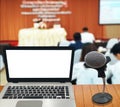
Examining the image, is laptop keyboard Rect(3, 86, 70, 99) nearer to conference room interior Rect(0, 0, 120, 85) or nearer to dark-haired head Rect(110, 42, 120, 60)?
dark-haired head Rect(110, 42, 120, 60)

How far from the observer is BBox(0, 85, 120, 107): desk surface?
1.23m

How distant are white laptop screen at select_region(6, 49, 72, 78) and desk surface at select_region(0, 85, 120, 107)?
0.11m

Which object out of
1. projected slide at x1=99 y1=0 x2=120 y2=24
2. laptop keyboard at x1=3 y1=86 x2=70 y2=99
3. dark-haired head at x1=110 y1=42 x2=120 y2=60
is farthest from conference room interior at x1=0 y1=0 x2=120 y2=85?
laptop keyboard at x1=3 y1=86 x2=70 y2=99

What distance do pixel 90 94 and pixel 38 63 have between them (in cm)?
31

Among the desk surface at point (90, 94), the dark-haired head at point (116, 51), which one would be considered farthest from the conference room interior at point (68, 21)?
the desk surface at point (90, 94)

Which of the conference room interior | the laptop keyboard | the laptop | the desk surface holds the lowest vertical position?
the conference room interior

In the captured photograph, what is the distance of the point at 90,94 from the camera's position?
4.43ft

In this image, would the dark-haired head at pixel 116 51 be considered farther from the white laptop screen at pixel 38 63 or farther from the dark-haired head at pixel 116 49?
the white laptop screen at pixel 38 63

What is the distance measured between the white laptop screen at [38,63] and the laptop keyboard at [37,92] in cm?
9

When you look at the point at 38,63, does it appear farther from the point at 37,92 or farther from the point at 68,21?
the point at 68,21

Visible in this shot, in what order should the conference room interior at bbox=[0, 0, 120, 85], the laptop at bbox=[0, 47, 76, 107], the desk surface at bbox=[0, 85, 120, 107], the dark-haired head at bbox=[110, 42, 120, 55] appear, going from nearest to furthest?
1. the desk surface at bbox=[0, 85, 120, 107]
2. the laptop at bbox=[0, 47, 76, 107]
3. the dark-haired head at bbox=[110, 42, 120, 55]
4. the conference room interior at bbox=[0, 0, 120, 85]

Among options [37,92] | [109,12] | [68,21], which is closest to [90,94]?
[37,92]

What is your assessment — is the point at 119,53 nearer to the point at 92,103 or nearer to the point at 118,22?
the point at 92,103

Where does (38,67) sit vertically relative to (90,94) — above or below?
above
